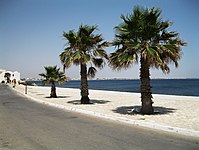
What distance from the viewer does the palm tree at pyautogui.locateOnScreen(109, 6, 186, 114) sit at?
11.9 m

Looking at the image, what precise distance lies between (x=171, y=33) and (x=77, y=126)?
23.0 feet

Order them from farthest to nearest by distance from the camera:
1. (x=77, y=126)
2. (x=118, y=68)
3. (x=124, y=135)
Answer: (x=118, y=68), (x=77, y=126), (x=124, y=135)

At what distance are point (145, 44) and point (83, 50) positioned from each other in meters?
7.46

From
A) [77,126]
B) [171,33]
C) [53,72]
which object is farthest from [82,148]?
[53,72]

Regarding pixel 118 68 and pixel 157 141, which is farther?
pixel 118 68

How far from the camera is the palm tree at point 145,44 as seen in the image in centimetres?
1193

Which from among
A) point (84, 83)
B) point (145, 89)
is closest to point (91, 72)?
point (84, 83)

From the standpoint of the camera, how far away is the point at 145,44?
11820mm

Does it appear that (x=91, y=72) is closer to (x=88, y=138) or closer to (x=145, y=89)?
(x=145, y=89)

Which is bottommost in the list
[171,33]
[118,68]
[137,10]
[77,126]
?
[77,126]

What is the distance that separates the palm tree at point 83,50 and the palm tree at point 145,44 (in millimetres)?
5255

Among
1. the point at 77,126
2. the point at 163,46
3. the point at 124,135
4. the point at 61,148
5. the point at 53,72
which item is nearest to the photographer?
the point at 61,148

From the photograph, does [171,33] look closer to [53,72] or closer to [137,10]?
[137,10]

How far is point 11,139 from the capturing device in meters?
7.70
